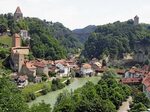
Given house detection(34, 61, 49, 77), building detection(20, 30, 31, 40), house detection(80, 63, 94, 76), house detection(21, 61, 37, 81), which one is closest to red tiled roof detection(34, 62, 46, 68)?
house detection(34, 61, 49, 77)

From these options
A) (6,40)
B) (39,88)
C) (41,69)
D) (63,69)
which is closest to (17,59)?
(41,69)

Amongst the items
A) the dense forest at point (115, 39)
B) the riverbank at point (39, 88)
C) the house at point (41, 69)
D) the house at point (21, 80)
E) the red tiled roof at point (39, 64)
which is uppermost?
the dense forest at point (115, 39)

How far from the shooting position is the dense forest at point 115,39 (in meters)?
85.6

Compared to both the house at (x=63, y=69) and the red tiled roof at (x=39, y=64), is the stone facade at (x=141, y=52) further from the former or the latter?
the red tiled roof at (x=39, y=64)

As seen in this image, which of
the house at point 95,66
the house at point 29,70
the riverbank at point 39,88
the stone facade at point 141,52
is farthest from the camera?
the stone facade at point 141,52

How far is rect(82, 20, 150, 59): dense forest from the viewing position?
281ft

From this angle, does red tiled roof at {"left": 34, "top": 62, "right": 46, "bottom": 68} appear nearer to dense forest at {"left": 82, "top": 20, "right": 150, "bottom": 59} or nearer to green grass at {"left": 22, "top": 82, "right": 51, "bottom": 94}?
green grass at {"left": 22, "top": 82, "right": 51, "bottom": 94}

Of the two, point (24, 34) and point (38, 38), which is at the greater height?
point (24, 34)

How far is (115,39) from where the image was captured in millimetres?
87812

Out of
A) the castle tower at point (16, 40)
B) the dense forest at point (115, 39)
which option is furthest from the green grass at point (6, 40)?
the dense forest at point (115, 39)

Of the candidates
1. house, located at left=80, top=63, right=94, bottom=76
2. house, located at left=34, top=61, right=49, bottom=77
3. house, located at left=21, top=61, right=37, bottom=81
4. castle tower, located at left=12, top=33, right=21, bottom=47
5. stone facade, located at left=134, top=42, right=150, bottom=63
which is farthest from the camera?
stone facade, located at left=134, top=42, right=150, bottom=63

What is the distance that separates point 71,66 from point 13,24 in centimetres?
1164

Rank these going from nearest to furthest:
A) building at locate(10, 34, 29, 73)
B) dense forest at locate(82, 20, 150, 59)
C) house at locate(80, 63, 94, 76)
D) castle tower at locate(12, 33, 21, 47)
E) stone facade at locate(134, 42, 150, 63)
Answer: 1. building at locate(10, 34, 29, 73)
2. castle tower at locate(12, 33, 21, 47)
3. house at locate(80, 63, 94, 76)
4. stone facade at locate(134, 42, 150, 63)
5. dense forest at locate(82, 20, 150, 59)

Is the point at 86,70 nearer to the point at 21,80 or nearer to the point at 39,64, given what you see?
the point at 39,64
